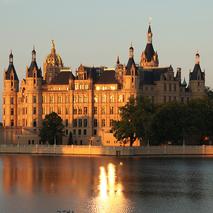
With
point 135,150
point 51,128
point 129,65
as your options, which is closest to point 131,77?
point 129,65

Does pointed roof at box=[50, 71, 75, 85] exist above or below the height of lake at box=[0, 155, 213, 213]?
above

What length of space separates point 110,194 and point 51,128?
9263cm

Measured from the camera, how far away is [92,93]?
19200 cm

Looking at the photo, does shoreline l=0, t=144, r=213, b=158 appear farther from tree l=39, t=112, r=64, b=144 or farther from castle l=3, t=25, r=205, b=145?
castle l=3, t=25, r=205, b=145

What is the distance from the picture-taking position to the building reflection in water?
76.1 metres

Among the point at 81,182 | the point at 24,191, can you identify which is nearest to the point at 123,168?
the point at 81,182

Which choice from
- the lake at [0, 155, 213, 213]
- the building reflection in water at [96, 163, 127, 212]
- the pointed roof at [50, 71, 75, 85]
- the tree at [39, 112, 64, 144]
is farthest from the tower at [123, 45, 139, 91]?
the building reflection in water at [96, 163, 127, 212]

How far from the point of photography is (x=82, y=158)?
495 ft

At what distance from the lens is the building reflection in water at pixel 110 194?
76062 millimetres

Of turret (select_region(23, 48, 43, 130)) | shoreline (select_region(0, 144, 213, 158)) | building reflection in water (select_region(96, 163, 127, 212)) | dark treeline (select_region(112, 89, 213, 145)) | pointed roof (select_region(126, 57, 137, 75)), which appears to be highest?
pointed roof (select_region(126, 57, 137, 75))

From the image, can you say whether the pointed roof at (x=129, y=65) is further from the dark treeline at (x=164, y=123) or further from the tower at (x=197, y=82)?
the dark treeline at (x=164, y=123)

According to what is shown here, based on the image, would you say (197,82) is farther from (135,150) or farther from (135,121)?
(135,150)

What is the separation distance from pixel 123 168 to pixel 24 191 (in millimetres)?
36513

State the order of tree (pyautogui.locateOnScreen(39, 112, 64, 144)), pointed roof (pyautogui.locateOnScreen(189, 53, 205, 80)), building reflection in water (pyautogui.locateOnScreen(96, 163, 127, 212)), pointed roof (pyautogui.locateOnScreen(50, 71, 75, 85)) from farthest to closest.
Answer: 1. pointed roof (pyautogui.locateOnScreen(189, 53, 205, 80))
2. pointed roof (pyautogui.locateOnScreen(50, 71, 75, 85))
3. tree (pyautogui.locateOnScreen(39, 112, 64, 144))
4. building reflection in water (pyautogui.locateOnScreen(96, 163, 127, 212))
